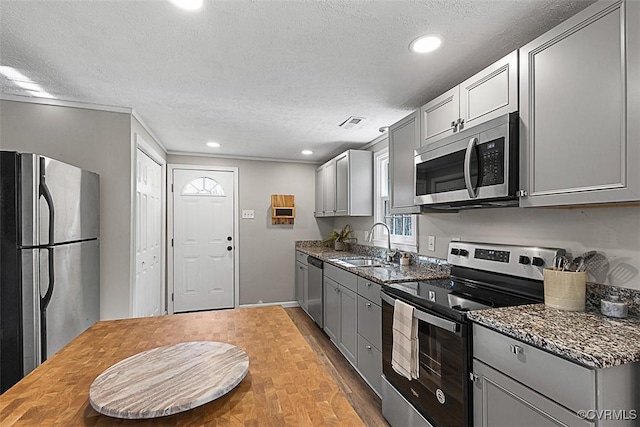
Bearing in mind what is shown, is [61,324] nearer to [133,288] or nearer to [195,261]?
[133,288]

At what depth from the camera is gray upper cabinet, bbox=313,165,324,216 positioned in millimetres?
4502

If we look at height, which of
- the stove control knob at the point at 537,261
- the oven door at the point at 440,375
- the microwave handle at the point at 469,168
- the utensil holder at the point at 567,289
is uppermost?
the microwave handle at the point at 469,168

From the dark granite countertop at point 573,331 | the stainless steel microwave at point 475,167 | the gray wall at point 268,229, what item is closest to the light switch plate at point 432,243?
the stainless steel microwave at point 475,167

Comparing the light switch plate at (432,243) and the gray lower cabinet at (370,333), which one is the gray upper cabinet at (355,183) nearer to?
the light switch plate at (432,243)

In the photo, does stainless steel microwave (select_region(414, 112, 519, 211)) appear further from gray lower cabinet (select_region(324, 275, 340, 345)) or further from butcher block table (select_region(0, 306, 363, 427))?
gray lower cabinet (select_region(324, 275, 340, 345))

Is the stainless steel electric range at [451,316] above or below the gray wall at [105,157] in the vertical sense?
below

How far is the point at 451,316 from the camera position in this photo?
4.85ft

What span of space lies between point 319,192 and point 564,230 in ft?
10.9

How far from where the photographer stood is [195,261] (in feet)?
14.4

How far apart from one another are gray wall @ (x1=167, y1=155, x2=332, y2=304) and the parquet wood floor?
0.91 m

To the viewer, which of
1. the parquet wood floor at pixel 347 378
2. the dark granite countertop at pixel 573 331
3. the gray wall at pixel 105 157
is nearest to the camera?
the dark granite countertop at pixel 573 331

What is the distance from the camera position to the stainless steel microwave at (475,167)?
151cm

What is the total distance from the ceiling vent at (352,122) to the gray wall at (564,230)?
45.4 inches

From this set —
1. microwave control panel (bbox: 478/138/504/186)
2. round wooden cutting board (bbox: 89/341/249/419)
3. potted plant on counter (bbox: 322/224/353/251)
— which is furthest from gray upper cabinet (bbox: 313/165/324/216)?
round wooden cutting board (bbox: 89/341/249/419)
